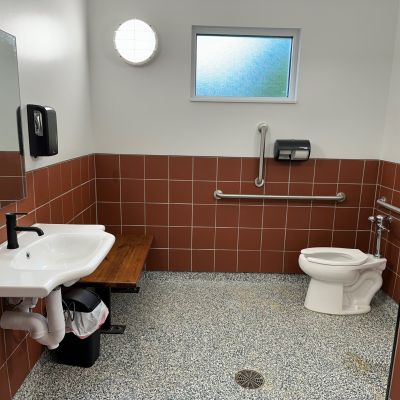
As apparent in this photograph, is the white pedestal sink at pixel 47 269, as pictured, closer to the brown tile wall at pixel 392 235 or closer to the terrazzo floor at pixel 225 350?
the terrazzo floor at pixel 225 350

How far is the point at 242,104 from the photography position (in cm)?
302

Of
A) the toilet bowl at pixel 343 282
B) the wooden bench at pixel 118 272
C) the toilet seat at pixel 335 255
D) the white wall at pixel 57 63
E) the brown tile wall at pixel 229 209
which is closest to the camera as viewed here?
the white wall at pixel 57 63

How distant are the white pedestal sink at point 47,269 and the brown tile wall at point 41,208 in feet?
0.38

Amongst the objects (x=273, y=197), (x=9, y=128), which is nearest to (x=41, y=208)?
(x=9, y=128)

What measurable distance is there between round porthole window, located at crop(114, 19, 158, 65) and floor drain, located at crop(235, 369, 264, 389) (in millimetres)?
2360

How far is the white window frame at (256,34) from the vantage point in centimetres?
295

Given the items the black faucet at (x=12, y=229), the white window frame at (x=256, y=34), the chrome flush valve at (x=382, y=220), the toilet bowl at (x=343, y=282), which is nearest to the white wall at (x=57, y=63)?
the black faucet at (x=12, y=229)

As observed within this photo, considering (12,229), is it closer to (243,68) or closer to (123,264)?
(123,264)

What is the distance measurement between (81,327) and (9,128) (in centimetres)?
109

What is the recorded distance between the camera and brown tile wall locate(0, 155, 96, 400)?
173 centimetres

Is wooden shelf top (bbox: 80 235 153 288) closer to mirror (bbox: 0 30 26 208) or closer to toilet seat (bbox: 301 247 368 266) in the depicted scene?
mirror (bbox: 0 30 26 208)

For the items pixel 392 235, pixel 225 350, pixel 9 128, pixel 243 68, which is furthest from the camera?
pixel 243 68

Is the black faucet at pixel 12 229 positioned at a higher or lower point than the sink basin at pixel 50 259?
higher

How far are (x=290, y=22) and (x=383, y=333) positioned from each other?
244 centimetres
